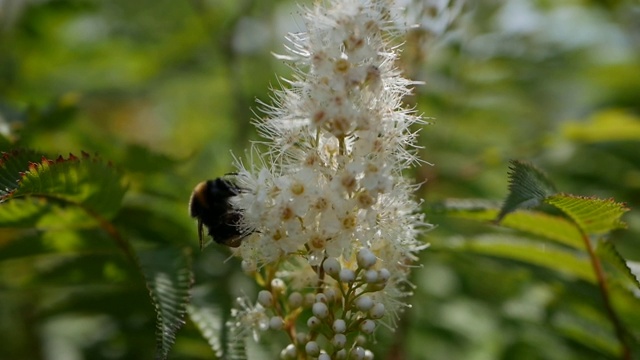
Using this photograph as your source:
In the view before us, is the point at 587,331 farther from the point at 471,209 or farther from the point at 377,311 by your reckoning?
the point at 377,311

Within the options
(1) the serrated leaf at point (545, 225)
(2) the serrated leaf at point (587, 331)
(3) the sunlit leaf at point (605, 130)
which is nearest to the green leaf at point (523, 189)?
(1) the serrated leaf at point (545, 225)

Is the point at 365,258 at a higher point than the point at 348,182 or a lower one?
lower

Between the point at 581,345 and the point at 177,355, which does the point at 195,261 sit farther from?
the point at 581,345

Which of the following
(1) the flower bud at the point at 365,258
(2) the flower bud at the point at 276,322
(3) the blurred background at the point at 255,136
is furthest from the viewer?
(3) the blurred background at the point at 255,136

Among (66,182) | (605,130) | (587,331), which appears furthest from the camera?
(605,130)

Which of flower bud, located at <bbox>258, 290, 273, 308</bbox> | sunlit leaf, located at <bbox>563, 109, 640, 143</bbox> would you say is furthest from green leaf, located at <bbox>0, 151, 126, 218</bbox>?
sunlit leaf, located at <bbox>563, 109, 640, 143</bbox>

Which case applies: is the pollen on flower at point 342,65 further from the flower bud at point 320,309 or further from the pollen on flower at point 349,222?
the flower bud at point 320,309

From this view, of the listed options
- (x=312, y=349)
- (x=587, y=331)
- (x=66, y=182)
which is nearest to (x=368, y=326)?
(x=312, y=349)
